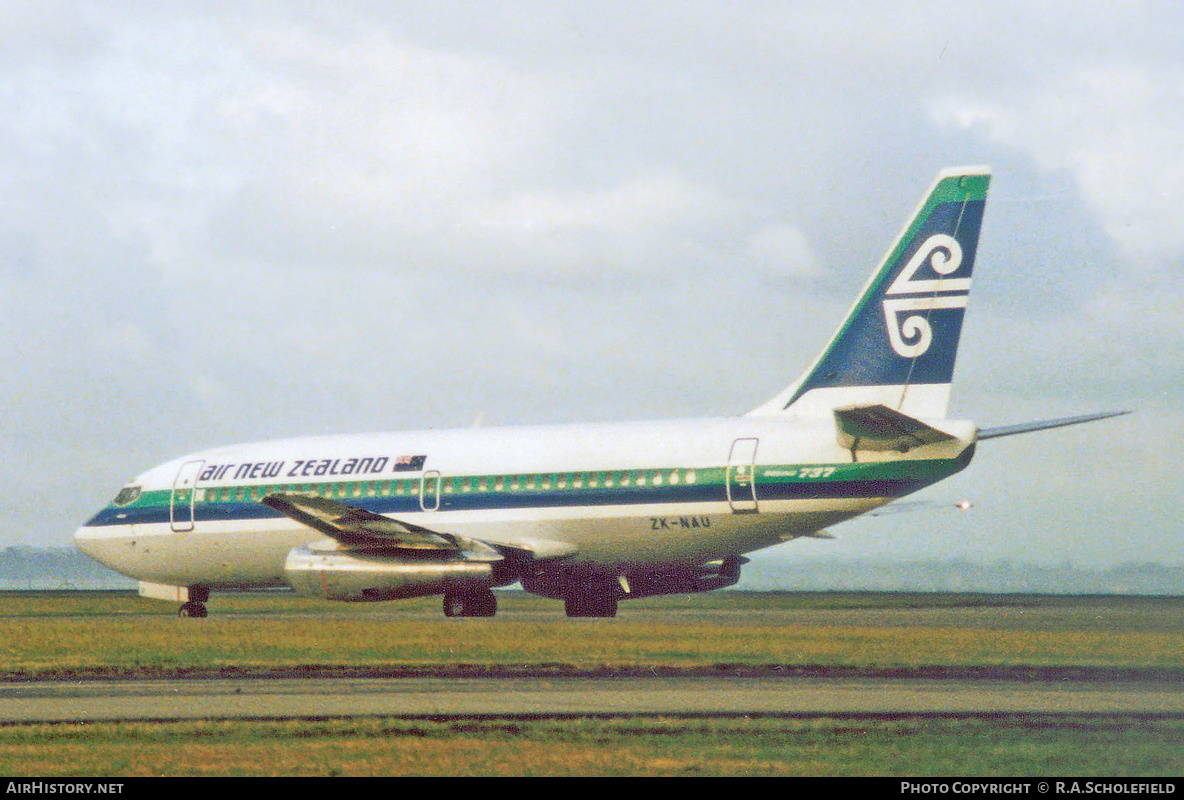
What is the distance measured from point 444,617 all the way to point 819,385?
1184 cm

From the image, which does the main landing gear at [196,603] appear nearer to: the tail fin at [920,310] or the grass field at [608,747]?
the tail fin at [920,310]

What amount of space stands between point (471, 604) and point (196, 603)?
343 inches

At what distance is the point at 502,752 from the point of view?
1253cm

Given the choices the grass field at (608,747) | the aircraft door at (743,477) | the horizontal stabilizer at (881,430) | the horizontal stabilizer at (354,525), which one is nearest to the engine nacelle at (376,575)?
the horizontal stabilizer at (354,525)

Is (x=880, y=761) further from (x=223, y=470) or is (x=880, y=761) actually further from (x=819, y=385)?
(x=223, y=470)

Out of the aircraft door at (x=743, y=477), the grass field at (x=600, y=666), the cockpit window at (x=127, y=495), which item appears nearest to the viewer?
the grass field at (x=600, y=666)

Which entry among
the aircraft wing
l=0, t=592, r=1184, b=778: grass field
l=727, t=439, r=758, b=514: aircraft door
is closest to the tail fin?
l=727, t=439, r=758, b=514: aircraft door

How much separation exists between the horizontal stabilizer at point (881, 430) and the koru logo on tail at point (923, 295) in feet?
6.70

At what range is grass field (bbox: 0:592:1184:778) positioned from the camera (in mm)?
11922

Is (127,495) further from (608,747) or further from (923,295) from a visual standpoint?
(608,747)

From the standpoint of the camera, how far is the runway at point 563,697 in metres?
15.6

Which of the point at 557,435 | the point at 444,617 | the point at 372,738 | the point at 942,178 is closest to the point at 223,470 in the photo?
the point at 444,617

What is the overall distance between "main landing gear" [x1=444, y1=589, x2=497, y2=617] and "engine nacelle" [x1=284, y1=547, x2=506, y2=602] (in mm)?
2635

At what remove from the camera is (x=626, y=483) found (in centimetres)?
3083
